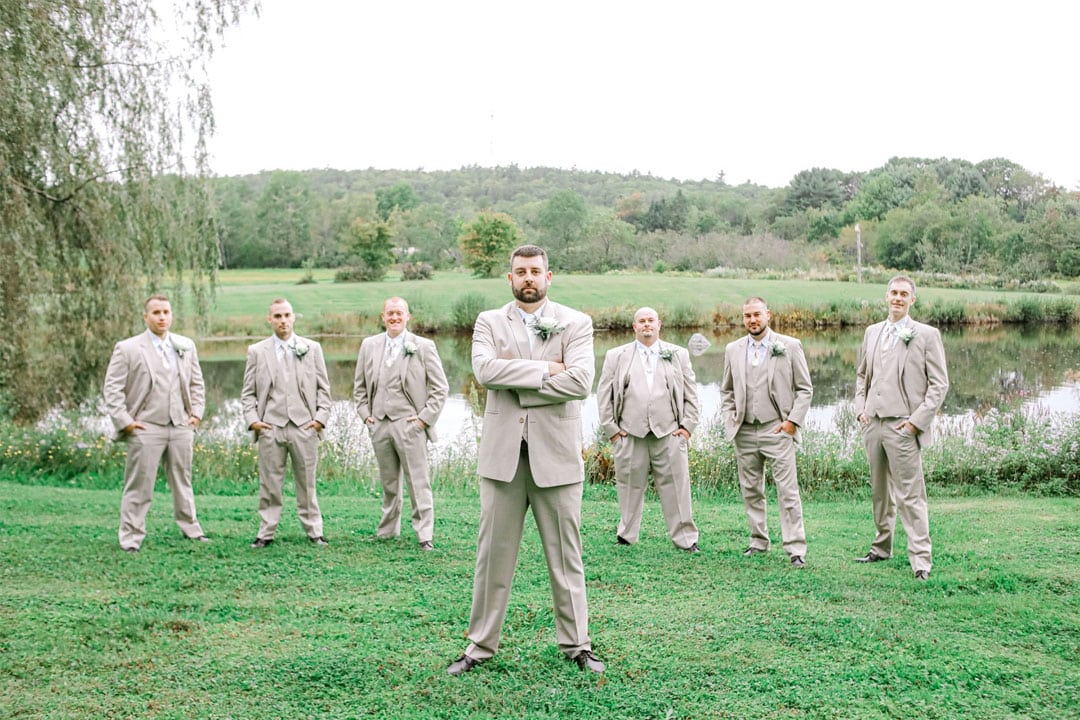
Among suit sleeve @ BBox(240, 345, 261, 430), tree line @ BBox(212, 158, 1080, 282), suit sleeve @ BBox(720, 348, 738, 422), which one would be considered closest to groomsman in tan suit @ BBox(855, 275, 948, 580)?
suit sleeve @ BBox(720, 348, 738, 422)

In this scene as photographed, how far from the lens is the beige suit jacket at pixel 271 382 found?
842cm

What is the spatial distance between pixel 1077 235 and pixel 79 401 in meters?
42.1

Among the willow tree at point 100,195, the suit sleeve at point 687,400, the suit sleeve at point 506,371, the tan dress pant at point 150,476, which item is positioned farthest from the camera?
the willow tree at point 100,195

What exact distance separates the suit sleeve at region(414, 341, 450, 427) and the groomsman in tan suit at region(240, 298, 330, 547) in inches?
36.9

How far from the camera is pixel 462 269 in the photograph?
66.4 metres

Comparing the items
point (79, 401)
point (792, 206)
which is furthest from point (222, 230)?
point (792, 206)

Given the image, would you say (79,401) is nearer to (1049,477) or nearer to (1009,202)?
(1049,477)

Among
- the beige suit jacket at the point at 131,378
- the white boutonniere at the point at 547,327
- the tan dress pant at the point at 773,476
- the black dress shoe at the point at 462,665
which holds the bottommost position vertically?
the black dress shoe at the point at 462,665

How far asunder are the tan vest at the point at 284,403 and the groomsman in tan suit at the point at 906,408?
5.05 meters

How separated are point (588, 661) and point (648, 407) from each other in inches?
149

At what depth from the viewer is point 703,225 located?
242 feet

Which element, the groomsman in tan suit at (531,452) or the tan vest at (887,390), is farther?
the tan vest at (887,390)

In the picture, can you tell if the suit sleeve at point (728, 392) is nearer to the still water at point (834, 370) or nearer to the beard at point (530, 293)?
the beard at point (530, 293)

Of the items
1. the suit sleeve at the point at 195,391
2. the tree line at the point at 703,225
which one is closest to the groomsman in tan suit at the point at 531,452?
the suit sleeve at the point at 195,391
